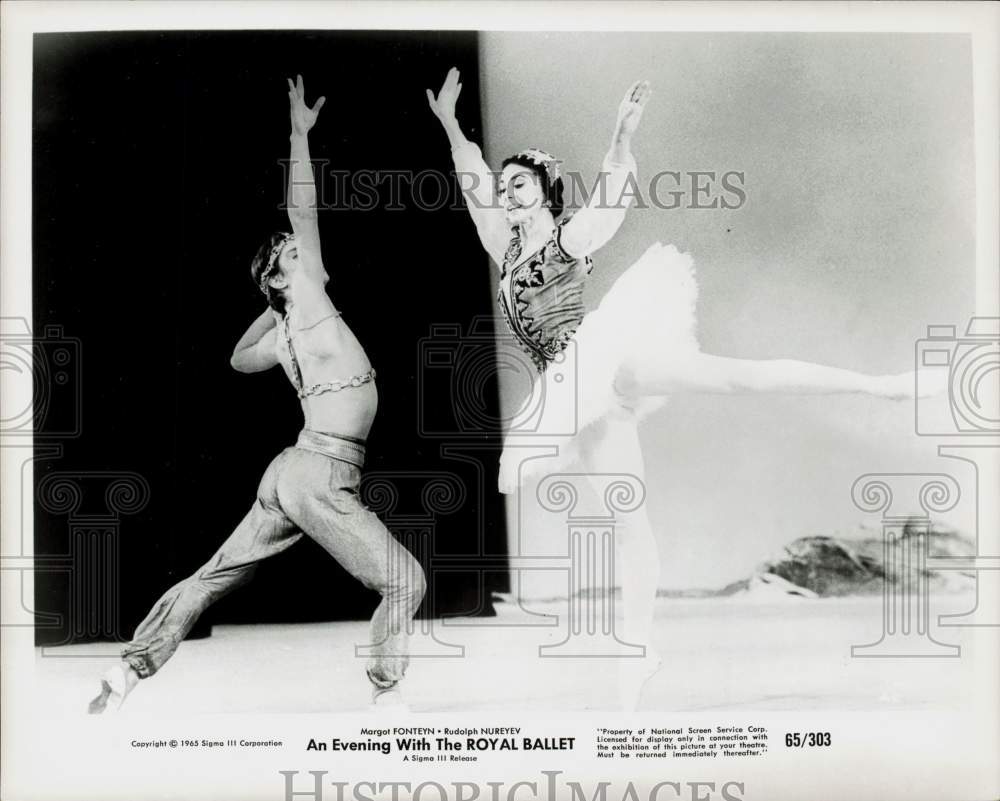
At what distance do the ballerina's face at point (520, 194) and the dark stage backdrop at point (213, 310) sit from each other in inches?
5.3

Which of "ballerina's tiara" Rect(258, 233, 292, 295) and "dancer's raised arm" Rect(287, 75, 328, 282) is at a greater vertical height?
"dancer's raised arm" Rect(287, 75, 328, 282)

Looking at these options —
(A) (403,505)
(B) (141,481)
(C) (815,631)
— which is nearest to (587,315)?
(A) (403,505)

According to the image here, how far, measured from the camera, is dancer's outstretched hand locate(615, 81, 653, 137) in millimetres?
3137

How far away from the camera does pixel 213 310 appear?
312 centimetres

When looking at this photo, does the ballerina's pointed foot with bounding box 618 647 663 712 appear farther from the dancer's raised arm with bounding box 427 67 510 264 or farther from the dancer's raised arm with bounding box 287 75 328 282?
the dancer's raised arm with bounding box 287 75 328 282

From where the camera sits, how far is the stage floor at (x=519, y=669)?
310cm

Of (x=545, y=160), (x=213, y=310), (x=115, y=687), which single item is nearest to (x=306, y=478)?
(x=213, y=310)
